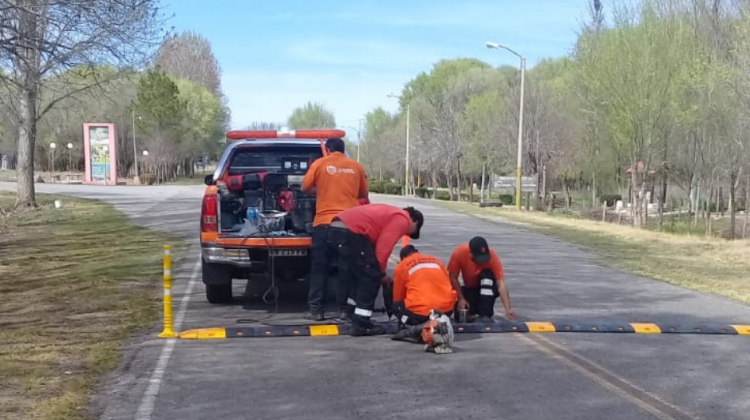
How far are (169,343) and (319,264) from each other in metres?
1.73

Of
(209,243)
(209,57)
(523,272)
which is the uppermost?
(209,57)

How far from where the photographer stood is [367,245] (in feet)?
26.5

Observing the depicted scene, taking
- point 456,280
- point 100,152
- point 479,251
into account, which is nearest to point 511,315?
point 456,280

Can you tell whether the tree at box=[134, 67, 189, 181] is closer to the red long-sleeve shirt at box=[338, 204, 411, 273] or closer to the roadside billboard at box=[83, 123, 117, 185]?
the roadside billboard at box=[83, 123, 117, 185]

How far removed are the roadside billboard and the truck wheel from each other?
2038 inches

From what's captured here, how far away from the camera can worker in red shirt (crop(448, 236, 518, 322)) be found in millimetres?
8609

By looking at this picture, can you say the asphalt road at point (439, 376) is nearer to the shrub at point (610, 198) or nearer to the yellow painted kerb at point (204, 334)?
the yellow painted kerb at point (204, 334)

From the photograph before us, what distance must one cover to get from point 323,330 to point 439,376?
6.66 feet

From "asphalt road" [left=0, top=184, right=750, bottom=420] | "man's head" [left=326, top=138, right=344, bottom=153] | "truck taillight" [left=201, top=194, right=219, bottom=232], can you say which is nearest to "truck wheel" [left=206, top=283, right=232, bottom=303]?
"asphalt road" [left=0, top=184, right=750, bottom=420]

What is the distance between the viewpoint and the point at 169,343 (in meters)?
7.90

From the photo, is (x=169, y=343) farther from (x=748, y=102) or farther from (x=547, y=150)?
(x=547, y=150)

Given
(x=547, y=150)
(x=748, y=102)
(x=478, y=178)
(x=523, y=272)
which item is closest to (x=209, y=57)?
(x=478, y=178)

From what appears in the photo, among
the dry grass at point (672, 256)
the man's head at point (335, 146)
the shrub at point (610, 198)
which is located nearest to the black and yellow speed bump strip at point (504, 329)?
the man's head at point (335, 146)

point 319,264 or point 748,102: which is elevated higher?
point 748,102
